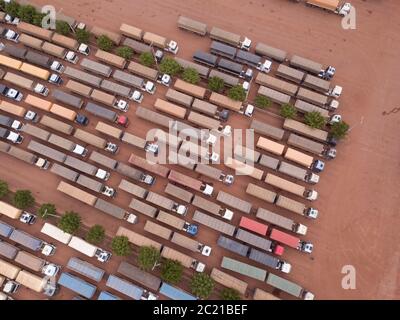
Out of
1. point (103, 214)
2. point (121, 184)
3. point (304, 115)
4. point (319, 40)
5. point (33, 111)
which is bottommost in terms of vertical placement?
point (103, 214)

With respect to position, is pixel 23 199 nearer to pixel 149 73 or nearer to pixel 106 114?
pixel 106 114

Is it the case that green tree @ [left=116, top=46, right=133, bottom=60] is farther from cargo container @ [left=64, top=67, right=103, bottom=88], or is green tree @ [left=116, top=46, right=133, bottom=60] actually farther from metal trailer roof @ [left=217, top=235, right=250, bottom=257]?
metal trailer roof @ [left=217, top=235, right=250, bottom=257]

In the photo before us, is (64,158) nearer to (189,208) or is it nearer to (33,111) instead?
(33,111)

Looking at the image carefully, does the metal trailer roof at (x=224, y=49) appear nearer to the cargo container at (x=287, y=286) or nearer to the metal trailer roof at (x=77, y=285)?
the cargo container at (x=287, y=286)

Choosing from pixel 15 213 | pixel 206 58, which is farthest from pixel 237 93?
pixel 15 213

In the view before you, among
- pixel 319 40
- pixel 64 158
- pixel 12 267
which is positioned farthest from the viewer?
pixel 319 40

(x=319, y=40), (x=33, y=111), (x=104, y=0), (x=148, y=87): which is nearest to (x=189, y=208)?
(x=148, y=87)

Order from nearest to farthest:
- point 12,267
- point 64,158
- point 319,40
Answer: point 12,267
point 64,158
point 319,40
